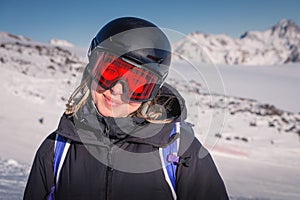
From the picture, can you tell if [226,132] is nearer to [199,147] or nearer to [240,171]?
[240,171]

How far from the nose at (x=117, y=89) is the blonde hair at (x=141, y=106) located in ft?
0.41

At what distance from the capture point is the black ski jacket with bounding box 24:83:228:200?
4.56ft

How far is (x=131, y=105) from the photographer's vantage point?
1542 mm

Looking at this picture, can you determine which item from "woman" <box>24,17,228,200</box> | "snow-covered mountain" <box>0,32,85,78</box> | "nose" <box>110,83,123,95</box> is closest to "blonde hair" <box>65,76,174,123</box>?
"woman" <box>24,17,228,200</box>

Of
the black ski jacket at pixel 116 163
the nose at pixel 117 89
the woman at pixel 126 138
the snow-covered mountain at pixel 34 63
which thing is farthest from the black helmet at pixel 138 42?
the snow-covered mountain at pixel 34 63

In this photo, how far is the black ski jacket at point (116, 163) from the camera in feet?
4.56

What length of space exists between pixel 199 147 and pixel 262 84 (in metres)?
25.6

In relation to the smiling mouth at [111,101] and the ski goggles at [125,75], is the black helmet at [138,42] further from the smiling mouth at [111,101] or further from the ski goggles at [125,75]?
the smiling mouth at [111,101]

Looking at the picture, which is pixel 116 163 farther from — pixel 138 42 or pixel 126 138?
pixel 138 42

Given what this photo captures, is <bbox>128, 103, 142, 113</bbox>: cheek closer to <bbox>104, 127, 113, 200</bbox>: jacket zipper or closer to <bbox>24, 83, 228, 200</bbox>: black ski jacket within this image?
<bbox>24, 83, 228, 200</bbox>: black ski jacket

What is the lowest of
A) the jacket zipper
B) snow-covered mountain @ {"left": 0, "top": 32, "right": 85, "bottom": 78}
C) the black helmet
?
the jacket zipper

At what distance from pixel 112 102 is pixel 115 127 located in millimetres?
107

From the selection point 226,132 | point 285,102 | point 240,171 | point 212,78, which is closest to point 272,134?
point 226,132

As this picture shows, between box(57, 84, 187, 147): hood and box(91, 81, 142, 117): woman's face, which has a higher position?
box(91, 81, 142, 117): woman's face
